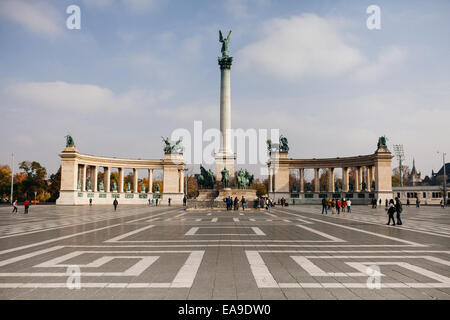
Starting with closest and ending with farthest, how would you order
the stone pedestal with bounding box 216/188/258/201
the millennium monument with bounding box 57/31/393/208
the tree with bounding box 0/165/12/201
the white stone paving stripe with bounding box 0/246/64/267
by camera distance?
the white stone paving stripe with bounding box 0/246/64/267
the stone pedestal with bounding box 216/188/258/201
the millennium monument with bounding box 57/31/393/208
the tree with bounding box 0/165/12/201

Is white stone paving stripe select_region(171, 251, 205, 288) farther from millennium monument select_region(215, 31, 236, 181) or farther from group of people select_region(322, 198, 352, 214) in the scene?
millennium monument select_region(215, 31, 236, 181)

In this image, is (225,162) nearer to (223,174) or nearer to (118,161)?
(223,174)

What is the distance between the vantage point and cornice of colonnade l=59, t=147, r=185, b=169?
82062mm

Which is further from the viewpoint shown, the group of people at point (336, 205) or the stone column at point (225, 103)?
the stone column at point (225, 103)

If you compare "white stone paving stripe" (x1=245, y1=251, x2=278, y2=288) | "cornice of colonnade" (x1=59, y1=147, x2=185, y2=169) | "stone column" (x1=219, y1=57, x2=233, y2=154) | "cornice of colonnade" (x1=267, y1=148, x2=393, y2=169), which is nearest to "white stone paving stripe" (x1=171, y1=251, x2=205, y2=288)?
"white stone paving stripe" (x1=245, y1=251, x2=278, y2=288)

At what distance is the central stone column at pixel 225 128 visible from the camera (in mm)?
58906

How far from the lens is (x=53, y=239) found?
1656cm

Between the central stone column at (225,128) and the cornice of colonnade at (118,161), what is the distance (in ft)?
125

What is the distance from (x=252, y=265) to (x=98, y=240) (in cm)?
896

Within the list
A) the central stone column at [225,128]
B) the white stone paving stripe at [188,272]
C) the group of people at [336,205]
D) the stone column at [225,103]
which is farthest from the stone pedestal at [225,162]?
the white stone paving stripe at [188,272]

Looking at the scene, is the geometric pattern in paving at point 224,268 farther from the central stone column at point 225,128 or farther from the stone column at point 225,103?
the stone column at point 225,103

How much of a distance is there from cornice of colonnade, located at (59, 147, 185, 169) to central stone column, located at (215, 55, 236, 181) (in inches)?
1500

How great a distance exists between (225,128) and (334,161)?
41.5m
